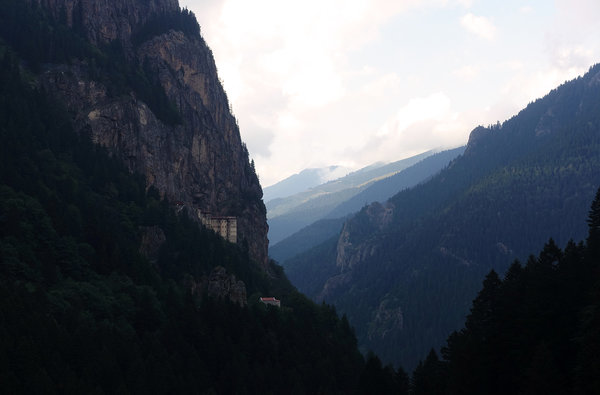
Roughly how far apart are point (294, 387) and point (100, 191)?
5805 centimetres

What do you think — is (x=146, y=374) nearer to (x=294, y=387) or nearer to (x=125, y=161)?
(x=294, y=387)

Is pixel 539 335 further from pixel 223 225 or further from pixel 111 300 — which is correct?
pixel 223 225

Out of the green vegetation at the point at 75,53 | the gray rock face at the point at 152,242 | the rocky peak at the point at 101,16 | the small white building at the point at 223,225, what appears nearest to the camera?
the gray rock face at the point at 152,242

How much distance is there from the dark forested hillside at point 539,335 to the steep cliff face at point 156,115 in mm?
99971

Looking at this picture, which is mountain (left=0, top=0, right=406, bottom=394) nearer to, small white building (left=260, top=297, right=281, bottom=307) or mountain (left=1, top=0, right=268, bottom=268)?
mountain (left=1, top=0, right=268, bottom=268)

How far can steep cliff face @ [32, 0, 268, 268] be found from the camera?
147250mm

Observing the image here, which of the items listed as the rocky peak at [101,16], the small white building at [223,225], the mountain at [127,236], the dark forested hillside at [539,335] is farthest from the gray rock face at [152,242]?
the dark forested hillside at [539,335]

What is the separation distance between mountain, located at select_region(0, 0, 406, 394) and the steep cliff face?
410 millimetres

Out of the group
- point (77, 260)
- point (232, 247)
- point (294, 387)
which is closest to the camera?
Result: point (294, 387)

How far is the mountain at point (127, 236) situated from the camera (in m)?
77.1

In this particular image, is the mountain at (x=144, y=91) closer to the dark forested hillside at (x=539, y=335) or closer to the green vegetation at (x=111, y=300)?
the green vegetation at (x=111, y=300)

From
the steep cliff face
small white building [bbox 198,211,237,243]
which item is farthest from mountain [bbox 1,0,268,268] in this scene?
small white building [bbox 198,211,237,243]

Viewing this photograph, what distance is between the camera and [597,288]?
51.8 m

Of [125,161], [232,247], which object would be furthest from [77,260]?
[232,247]
